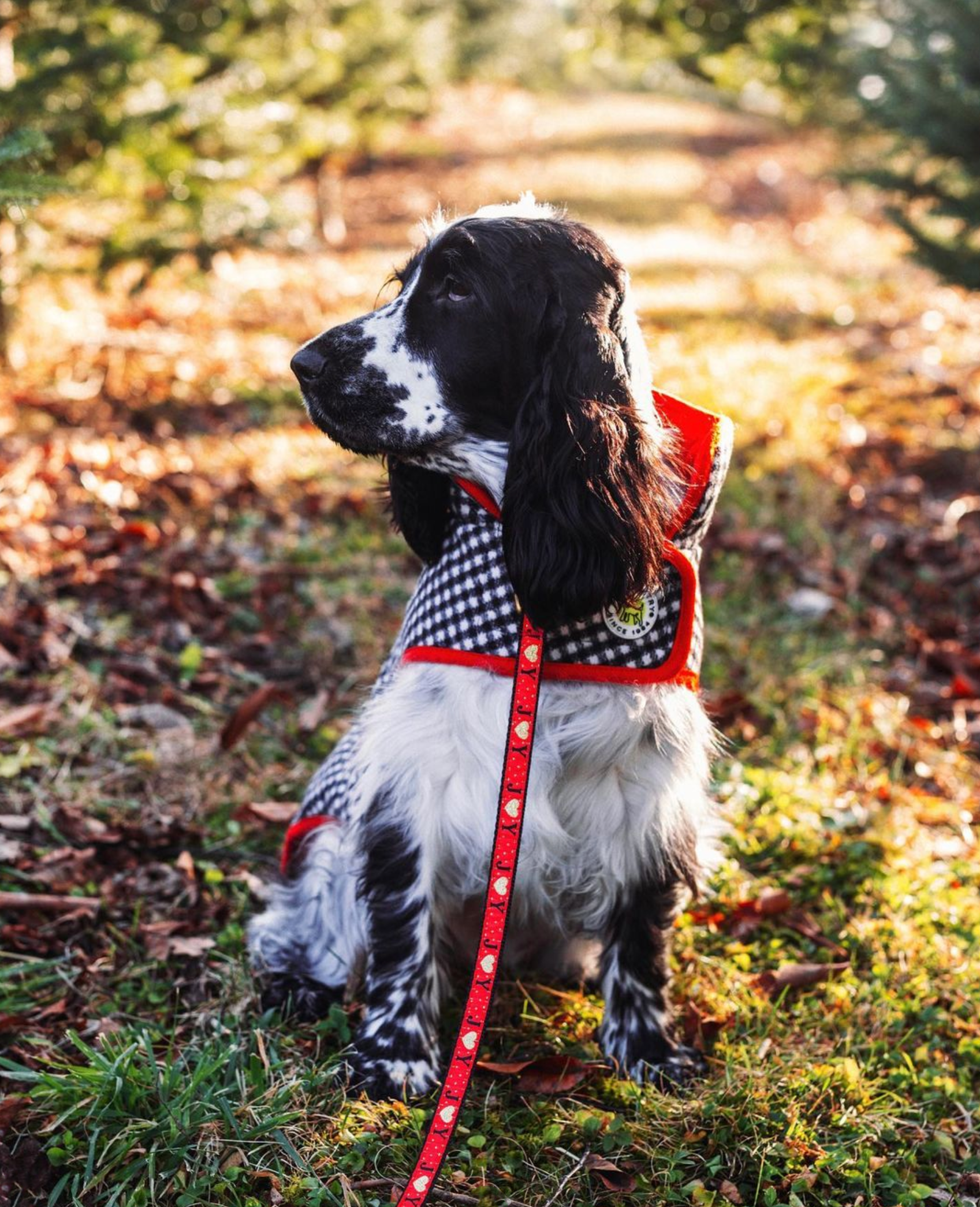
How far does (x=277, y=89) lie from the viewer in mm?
9008

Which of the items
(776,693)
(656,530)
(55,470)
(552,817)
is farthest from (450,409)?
(55,470)

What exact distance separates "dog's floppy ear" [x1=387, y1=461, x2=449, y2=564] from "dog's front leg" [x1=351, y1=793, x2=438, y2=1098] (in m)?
0.59

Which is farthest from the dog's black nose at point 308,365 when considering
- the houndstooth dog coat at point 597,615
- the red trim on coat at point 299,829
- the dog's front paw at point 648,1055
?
the dog's front paw at point 648,1055

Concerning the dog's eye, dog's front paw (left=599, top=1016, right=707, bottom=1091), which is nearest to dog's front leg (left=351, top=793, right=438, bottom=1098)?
dog's front paw (left=599, top=1016, right=707, bottom=1091)

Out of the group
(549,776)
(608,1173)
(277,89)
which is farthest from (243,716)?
(277,89)

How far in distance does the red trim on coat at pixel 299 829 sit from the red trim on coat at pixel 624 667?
65cm

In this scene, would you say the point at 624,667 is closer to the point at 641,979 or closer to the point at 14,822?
the point at 641,979

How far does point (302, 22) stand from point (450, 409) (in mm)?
7827

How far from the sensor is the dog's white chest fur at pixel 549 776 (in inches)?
96.3

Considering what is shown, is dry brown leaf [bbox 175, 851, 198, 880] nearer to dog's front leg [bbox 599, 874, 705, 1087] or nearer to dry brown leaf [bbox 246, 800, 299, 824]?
dry brown leaf [bbox 246, 800, 299, 824]

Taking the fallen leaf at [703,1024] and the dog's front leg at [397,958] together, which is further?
the fallen leaf at [703,1024]

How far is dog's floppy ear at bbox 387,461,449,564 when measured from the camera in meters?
2.63

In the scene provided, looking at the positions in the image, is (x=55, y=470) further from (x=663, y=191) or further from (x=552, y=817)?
(x=663, y=191)

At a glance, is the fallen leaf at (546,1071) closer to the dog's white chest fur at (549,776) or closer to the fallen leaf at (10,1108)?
the dog's white chest fur at (549,776)
